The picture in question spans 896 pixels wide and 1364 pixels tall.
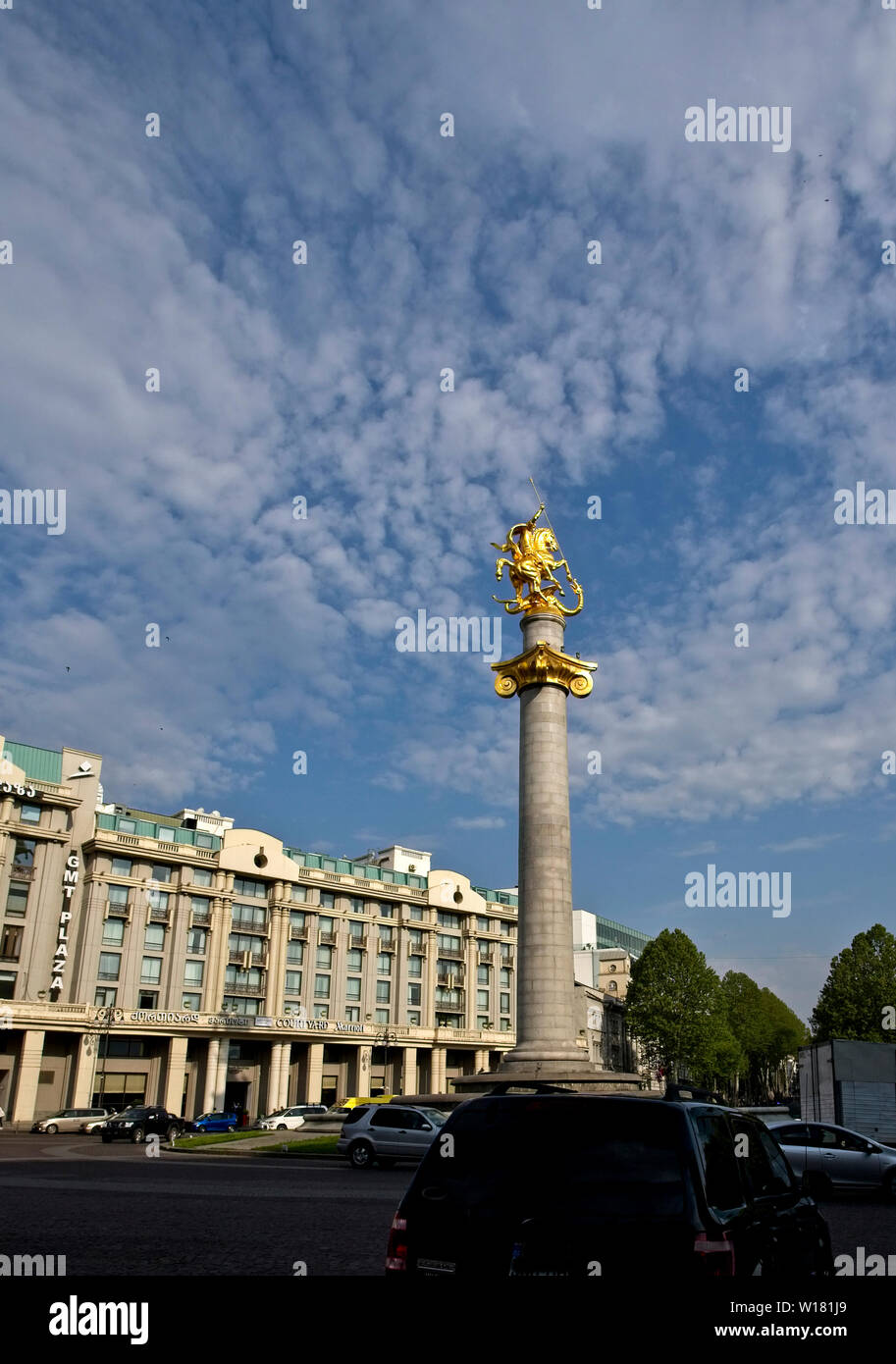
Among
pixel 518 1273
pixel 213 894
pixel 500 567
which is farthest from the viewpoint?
pixel 213 894

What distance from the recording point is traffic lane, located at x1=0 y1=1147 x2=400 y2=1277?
12.0 m

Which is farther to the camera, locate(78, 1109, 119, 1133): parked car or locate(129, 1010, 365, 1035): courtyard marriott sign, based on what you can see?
locate(129, 1010, 365, 1035): courtyard marriott sign

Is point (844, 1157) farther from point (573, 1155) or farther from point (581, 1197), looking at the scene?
point (581, 1197)

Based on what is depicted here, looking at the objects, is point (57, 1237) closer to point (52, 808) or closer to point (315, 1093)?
point (52, 808)

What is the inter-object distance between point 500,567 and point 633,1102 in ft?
127

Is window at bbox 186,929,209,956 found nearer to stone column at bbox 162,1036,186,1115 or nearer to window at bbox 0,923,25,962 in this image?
stone column at bbox 162,1036,186,1115

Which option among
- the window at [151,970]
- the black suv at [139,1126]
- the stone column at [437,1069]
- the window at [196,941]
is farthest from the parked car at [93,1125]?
the stone column at [437,1069]

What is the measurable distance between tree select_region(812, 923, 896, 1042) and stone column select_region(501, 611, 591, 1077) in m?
51.1

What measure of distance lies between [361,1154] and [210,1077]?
47.4 meters

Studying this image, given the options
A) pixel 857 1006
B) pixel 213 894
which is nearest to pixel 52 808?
pixel 213 894

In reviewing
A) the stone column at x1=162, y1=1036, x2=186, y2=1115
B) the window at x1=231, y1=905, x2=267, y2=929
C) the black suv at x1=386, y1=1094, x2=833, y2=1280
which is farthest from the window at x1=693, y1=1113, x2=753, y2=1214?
the window at x1=231, y1=905, x2=267, y2=929

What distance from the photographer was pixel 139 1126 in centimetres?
4769

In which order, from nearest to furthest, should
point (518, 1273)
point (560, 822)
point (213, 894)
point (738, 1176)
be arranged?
1. point (518, 1273)
2. point (738, 1176)
3. point (560, 822)
4. point (213, 894)

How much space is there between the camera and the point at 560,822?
38188mm
